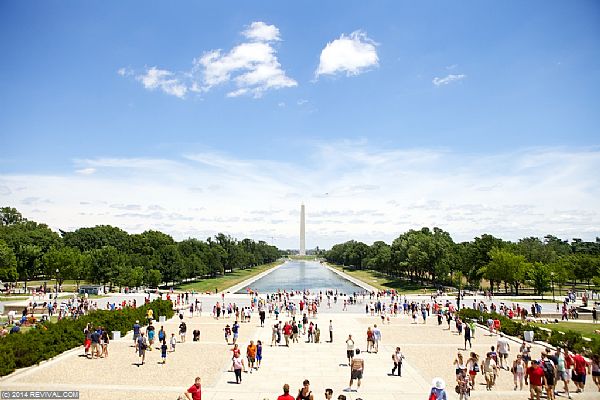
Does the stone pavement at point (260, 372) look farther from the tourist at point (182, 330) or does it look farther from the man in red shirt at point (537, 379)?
the man in red shirt at point (537, 379)

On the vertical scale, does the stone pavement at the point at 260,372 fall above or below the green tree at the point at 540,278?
below

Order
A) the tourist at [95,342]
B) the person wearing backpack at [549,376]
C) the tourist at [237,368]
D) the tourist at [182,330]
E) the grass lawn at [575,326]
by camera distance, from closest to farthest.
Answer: the person wearing backpack at [549,376] < the tourist at [237,368] < the tourist at [95,342] < the tourist at [182,330] < the grass lawn at [575,326]

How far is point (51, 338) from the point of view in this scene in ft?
78.6

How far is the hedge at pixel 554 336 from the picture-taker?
24.1 m

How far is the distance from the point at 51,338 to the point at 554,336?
29.4 m

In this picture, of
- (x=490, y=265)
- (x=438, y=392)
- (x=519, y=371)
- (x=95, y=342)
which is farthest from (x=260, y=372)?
(x=490, y=265)

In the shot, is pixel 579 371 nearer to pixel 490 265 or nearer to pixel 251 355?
pixel 251 355

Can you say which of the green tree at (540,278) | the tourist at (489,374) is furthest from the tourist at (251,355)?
the green tree at (540,278)

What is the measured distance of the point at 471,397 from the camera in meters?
17.1

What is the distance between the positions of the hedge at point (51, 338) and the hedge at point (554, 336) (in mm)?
27259

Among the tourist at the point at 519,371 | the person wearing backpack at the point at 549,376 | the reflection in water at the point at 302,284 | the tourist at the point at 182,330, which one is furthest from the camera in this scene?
the reflection in water at the point at 302,284

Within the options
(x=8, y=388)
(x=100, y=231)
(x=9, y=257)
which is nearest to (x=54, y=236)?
(x=100, y=231)

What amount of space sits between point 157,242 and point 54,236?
3164cm

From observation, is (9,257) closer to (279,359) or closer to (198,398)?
(279,359)
